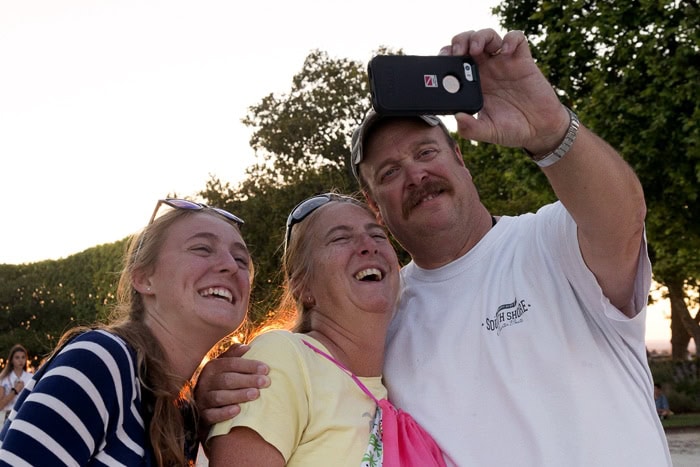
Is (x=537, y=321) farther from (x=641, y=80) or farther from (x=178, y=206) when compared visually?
(x=641, y=80)

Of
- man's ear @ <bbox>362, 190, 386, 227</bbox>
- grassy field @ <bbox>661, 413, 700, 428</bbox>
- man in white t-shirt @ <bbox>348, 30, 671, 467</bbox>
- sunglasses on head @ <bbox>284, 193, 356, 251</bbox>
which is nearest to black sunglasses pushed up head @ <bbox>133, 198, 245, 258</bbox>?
sunglasses on head @ <bbox>284, 193, 356, 251</bbox>

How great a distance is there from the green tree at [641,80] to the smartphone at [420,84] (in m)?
13.2

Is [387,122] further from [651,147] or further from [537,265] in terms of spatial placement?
[651,147]

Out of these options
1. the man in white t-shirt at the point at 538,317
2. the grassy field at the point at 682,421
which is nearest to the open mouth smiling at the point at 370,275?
the man in white t-shirt at the point at 538,317

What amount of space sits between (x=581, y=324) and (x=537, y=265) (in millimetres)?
308

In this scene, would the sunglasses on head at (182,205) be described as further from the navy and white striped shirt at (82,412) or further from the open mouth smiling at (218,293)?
the navy and white striped shirt at (82,412)

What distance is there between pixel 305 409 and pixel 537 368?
0.94 metres

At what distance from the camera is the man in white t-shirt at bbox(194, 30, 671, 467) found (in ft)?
9.74

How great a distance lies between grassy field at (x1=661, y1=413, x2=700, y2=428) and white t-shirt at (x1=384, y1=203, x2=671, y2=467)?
15606mm

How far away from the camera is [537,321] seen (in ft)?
10.6

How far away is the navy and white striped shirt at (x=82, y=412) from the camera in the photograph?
2.43 meters

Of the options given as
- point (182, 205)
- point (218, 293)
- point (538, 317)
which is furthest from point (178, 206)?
point (538, 317)

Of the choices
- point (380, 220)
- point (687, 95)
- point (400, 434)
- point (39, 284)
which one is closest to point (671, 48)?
point (687, 95)

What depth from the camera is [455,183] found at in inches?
151
